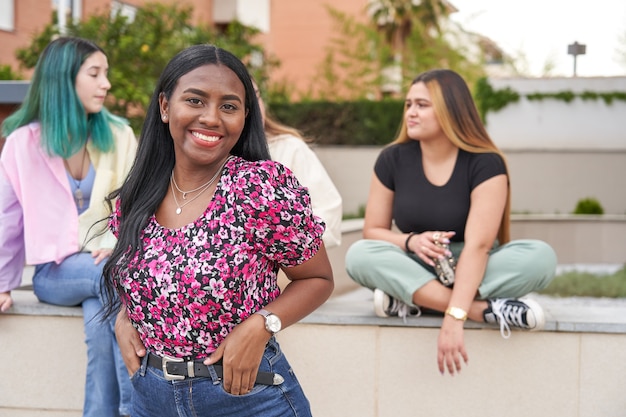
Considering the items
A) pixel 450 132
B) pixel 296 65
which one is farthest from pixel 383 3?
pixel 450 132

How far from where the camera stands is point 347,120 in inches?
761

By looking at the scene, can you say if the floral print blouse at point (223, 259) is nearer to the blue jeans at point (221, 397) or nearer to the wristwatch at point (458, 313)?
the blue jeans at point (221, 397)

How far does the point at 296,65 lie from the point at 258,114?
1222 inches

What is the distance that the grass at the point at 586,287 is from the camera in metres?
9.87

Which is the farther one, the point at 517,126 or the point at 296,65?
the point at 296,65

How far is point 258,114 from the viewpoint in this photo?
218cm

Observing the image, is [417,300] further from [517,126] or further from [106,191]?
[517,126]

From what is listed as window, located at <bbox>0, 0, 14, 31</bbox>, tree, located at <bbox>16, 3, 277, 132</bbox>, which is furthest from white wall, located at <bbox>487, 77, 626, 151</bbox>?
window, located at <bbox>0, 0, 14, 31</bbox>

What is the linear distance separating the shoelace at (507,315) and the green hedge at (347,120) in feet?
50.1

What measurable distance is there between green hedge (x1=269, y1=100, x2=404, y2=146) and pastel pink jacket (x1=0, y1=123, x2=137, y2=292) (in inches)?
588

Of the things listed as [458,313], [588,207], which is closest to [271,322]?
[458,313]

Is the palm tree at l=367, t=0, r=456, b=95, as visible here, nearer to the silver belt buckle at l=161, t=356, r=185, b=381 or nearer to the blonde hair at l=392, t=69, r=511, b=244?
the blonde hair at l=392, t=69, r=511, b=244

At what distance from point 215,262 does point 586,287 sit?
8925 mm

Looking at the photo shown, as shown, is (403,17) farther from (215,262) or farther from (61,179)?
(215,262)
